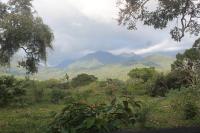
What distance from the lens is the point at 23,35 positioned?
3831cm

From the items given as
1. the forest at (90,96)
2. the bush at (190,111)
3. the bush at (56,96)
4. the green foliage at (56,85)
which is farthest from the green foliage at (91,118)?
the green foliage at (56,85)

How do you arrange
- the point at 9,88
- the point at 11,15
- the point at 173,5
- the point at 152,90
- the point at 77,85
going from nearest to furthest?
the point at 173,5
the point at 9,88
the point at 11,15
the point at 152,90
the point at 77,85

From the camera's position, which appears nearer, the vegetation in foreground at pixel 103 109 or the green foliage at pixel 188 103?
the vegetation in foreground at pixel 103 109

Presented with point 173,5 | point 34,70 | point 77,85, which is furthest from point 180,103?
point 77,85

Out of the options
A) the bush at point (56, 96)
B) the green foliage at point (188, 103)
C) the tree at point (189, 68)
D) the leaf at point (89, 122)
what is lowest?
the leaf at point (89, 122)

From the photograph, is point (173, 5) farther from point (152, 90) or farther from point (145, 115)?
point (152, 90)

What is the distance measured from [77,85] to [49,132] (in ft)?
156

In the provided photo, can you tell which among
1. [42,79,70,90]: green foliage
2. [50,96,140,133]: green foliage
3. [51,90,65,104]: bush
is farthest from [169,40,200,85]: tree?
[42,79,70,90]: green foliage

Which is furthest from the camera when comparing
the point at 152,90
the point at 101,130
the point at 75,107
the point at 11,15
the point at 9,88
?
the point at 152,90

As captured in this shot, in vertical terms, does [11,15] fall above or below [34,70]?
above

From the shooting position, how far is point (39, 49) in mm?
40781

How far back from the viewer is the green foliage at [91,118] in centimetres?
1210

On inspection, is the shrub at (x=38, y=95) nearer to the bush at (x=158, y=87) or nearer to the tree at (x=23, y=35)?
the tree at (x=23, y=35)

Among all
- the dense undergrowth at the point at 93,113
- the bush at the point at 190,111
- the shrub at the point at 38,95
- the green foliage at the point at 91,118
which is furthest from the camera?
the shrub at the point at 38,95
